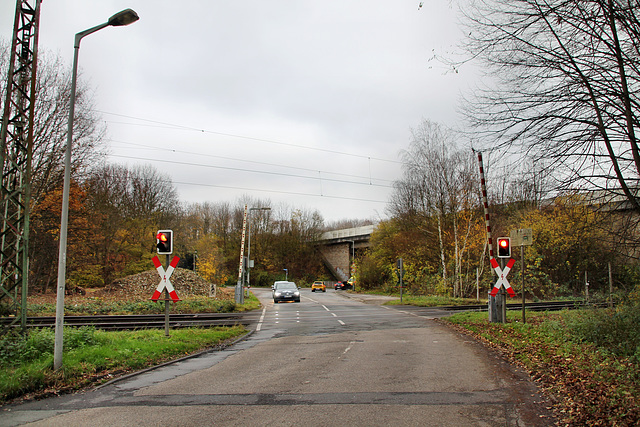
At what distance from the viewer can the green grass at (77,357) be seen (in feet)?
23.7

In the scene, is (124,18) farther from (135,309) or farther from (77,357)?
(135,309)

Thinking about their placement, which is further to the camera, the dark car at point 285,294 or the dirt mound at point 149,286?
the dirt mound at point 149,286

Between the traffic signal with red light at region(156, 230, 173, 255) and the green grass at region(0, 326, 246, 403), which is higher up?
the traffic signal with red light at region(156, 230, 173, 255)

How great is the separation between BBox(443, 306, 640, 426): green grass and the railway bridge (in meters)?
61.5

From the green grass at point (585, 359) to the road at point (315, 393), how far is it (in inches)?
17.0

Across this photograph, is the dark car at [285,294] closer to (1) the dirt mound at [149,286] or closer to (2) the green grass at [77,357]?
(1) the dirt mound at [149,286]

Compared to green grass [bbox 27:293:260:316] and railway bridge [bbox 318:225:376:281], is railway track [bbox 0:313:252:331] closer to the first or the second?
green grass [bbox 27:293:260:316]

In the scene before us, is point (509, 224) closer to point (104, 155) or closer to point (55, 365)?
point (104, 155)

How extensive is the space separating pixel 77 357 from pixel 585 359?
380 inches

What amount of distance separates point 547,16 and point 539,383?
651 centimetres

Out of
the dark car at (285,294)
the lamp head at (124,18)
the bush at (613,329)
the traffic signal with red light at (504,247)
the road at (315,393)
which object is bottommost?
the dark car at (285,294)

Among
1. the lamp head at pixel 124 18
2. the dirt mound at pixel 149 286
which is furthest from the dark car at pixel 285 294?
the lamp head at pixel 124 18

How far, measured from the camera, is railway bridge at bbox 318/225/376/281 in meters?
76.4

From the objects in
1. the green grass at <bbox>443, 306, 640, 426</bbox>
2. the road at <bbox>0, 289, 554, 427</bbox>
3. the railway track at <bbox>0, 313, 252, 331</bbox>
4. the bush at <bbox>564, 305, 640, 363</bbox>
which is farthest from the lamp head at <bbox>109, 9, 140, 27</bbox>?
the bush at <bbox>564, 305, 640, 363</bbox>
